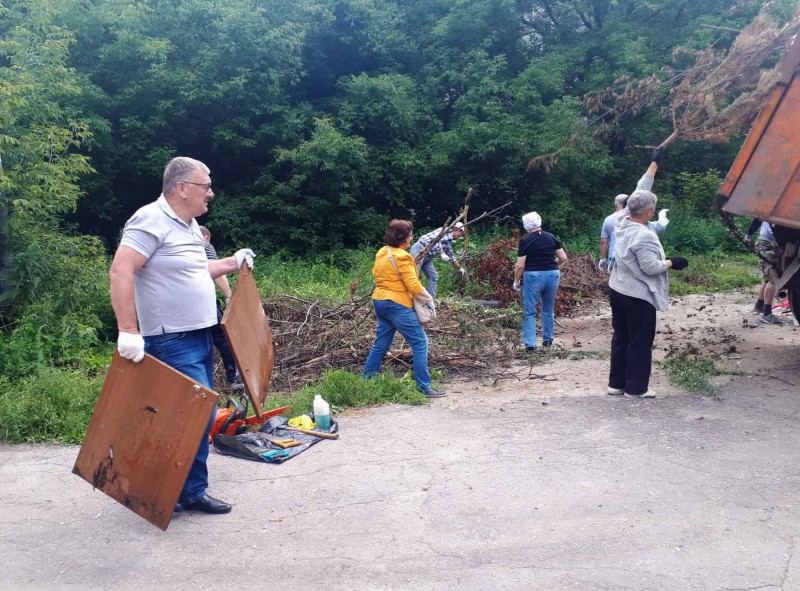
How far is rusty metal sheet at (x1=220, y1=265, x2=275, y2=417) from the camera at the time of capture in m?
4.63

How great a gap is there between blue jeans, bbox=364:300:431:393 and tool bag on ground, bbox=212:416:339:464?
1.58m

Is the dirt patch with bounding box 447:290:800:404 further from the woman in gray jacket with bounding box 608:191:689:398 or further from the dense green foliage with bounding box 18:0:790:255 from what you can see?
the dense green foliage with bounding box 18:0:790:255

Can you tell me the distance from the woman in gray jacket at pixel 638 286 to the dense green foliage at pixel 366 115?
9.11m

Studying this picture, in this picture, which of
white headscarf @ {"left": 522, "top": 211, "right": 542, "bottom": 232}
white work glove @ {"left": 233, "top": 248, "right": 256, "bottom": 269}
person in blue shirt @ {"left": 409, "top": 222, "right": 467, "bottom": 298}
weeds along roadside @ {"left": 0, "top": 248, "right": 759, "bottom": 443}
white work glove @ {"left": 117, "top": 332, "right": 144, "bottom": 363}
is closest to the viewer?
white work glove @ {"left": 117, "top": 332, "right": 144, "bottom": 363}

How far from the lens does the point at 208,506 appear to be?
4402 mm

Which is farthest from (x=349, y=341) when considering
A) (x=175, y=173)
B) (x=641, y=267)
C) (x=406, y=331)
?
(x=175, y=173)

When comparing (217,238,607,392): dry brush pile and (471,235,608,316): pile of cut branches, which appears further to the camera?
(471,235,608,316): pile of cut branches

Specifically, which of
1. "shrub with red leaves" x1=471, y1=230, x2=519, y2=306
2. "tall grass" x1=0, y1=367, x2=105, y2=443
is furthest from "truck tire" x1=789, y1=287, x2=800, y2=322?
"tall grass" x1=0, y1=367, x2=105, y2=443

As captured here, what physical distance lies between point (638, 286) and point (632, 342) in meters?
0.52

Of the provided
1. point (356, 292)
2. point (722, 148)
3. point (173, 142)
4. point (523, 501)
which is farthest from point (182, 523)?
point (722, 148)

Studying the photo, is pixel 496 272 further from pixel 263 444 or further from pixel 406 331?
pixel 263 444

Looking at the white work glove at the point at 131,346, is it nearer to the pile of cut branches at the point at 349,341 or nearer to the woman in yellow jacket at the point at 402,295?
the woman in yellow jacket at the point at 402,295

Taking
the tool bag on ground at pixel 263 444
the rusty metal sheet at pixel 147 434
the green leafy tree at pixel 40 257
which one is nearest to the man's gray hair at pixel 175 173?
the rusty metal sheet at pixel 147 434

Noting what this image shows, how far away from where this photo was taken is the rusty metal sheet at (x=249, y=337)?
4633 millimetres
